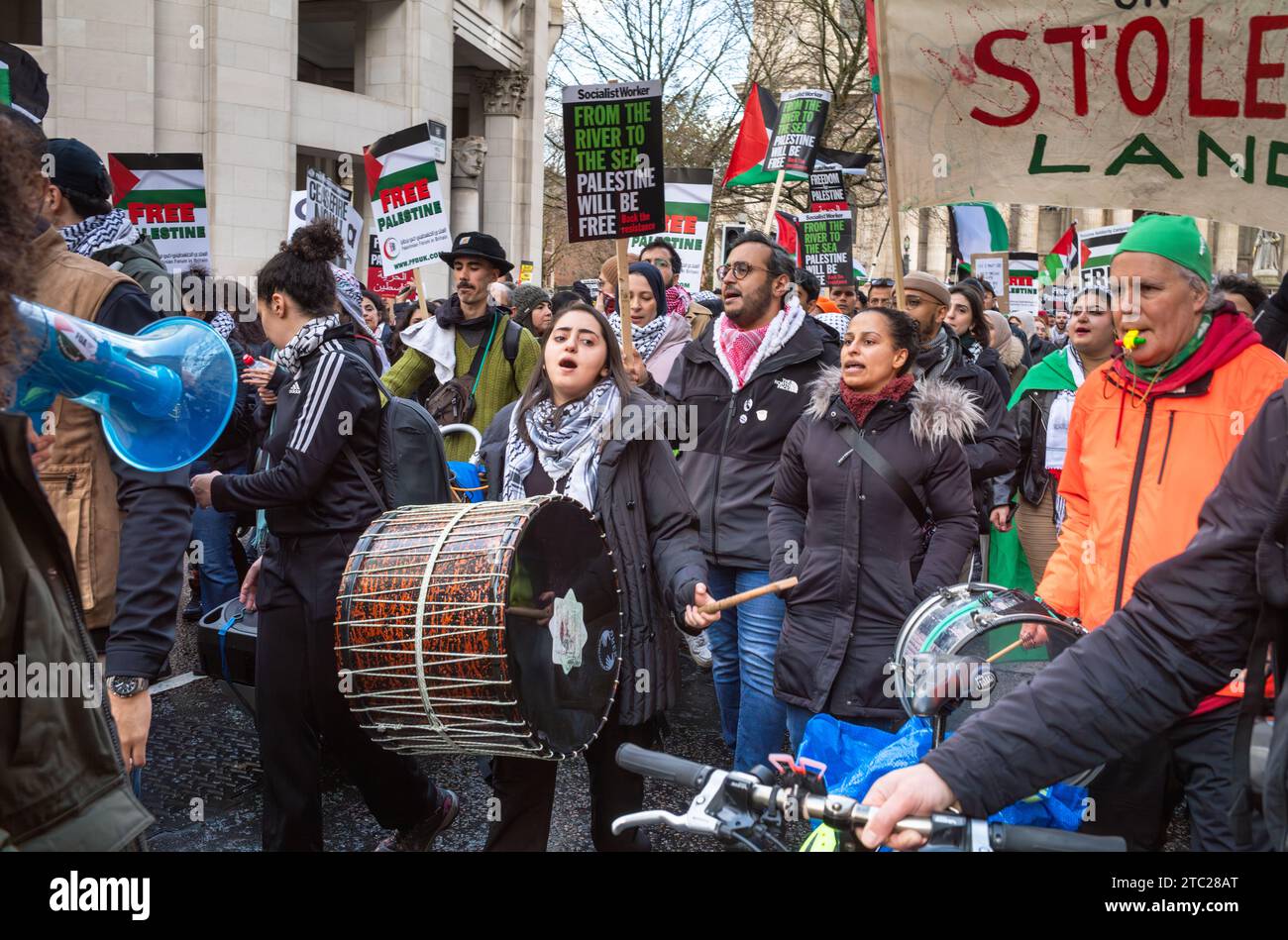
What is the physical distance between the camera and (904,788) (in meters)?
2.03

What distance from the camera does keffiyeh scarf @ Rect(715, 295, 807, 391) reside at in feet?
19.7

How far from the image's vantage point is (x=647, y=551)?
4387 mm

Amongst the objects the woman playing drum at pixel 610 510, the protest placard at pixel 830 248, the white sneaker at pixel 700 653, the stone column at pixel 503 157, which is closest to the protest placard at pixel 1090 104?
the woman playing drum at pixel 610 510

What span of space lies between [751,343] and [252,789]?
10.2 feet

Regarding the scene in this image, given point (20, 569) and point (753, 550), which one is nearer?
point (20, 569)

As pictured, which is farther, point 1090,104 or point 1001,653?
point 1090,104

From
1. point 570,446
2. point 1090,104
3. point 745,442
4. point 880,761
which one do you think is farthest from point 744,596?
point 745,442

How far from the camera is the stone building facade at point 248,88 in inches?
770

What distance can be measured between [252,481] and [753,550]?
2369mm

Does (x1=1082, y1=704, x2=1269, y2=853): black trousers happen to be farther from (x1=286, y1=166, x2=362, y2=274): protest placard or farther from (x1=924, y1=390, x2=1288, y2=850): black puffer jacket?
(x1=286, y1=166, x2=362, y2=274): protest placard

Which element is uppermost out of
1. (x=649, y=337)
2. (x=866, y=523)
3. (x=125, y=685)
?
(x=649, y=337)

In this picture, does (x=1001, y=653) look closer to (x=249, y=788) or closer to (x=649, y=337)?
(x=249, y=788)

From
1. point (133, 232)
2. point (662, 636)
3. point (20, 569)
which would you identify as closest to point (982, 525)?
point (662, 636)
